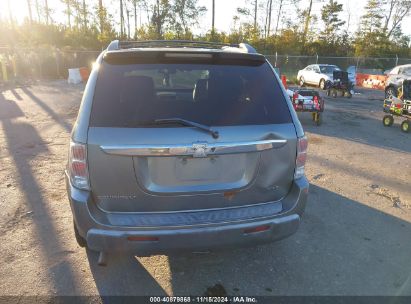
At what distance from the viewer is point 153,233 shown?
2.47m

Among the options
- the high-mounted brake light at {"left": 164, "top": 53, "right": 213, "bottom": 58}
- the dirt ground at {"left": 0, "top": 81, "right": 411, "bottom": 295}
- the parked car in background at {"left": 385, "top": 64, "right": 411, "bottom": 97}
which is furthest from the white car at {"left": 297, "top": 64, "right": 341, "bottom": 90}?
the high-mounted brake light at {"left": 164, "top": 53, "right": 213, "bottom": 58}

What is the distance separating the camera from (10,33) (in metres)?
44.4

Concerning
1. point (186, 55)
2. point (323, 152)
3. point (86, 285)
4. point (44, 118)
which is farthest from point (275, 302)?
point (44, 118)

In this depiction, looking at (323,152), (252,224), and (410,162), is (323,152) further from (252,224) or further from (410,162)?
(252,224)

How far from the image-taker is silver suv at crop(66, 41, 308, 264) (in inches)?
95.8

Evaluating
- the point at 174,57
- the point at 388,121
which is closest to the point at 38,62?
the point at 388,121

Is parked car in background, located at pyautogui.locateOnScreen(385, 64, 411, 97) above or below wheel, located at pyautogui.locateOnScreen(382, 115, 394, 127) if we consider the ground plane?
above

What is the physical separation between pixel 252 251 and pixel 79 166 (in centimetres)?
192

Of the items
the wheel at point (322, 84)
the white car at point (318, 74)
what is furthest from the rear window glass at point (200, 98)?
the wheel at point (322, 84)

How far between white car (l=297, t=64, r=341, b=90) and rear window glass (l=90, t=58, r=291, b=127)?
740 inches

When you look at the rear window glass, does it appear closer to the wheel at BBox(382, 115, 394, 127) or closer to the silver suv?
the silver suv

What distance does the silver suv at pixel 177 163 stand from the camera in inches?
95.8

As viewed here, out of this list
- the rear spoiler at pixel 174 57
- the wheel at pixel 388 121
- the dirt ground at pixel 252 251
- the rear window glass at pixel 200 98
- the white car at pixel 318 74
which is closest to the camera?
the rear window glass at pixel 200 98

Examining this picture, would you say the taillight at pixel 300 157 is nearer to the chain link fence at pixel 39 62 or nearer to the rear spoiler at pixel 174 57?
the rear spoiler at pixel 174 57
